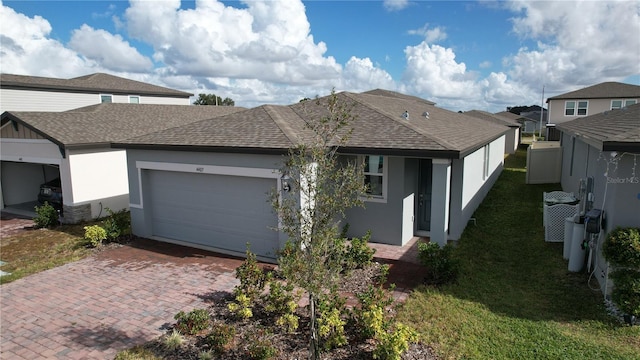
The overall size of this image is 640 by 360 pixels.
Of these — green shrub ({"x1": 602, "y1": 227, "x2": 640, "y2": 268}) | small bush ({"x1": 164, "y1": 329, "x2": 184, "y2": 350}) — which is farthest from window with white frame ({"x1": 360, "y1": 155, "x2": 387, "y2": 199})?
small bush ({"x1": 164, "y1": 329, "x2": 184, "y2": 350})

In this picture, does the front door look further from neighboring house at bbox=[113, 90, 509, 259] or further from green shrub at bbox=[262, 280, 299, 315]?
green shrub at bbox=[262, 280, 299, 315]

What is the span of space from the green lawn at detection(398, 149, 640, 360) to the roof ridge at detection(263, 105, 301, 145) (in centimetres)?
452

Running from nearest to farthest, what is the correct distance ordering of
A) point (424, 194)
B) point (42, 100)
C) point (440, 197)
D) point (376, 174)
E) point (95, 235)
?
point (440, 197), point (376, 174), point (95, 235), point (424, 194), point (42, 100)

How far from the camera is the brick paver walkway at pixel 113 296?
6.68 metres

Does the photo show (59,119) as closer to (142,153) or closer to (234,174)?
(142,153)

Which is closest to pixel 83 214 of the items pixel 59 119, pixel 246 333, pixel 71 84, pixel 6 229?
pixel 6 229

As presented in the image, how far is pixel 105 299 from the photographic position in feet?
27.0

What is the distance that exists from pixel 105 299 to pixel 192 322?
2638 millimetres

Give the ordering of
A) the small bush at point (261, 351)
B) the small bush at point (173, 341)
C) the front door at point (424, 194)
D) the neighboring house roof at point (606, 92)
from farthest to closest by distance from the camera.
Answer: the neighboring house roof at point (606, 92), the front door at point (424, 194), the small bush at point (173, 341), the small bush at point (261, 351)

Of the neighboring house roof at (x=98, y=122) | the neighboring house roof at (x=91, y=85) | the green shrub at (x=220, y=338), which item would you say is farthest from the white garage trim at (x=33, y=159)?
the green shrub at (x=220, y=338)

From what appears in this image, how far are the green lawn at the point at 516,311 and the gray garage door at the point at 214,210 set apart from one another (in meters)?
4.41

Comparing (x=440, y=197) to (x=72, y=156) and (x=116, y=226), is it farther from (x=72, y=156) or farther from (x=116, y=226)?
(x=72, y=156)

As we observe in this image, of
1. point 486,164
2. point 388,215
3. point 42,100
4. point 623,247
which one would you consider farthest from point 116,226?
point 42,100

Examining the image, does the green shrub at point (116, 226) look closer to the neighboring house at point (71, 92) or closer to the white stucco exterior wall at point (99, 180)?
the white stucco exterior wall at point (99, 180)
